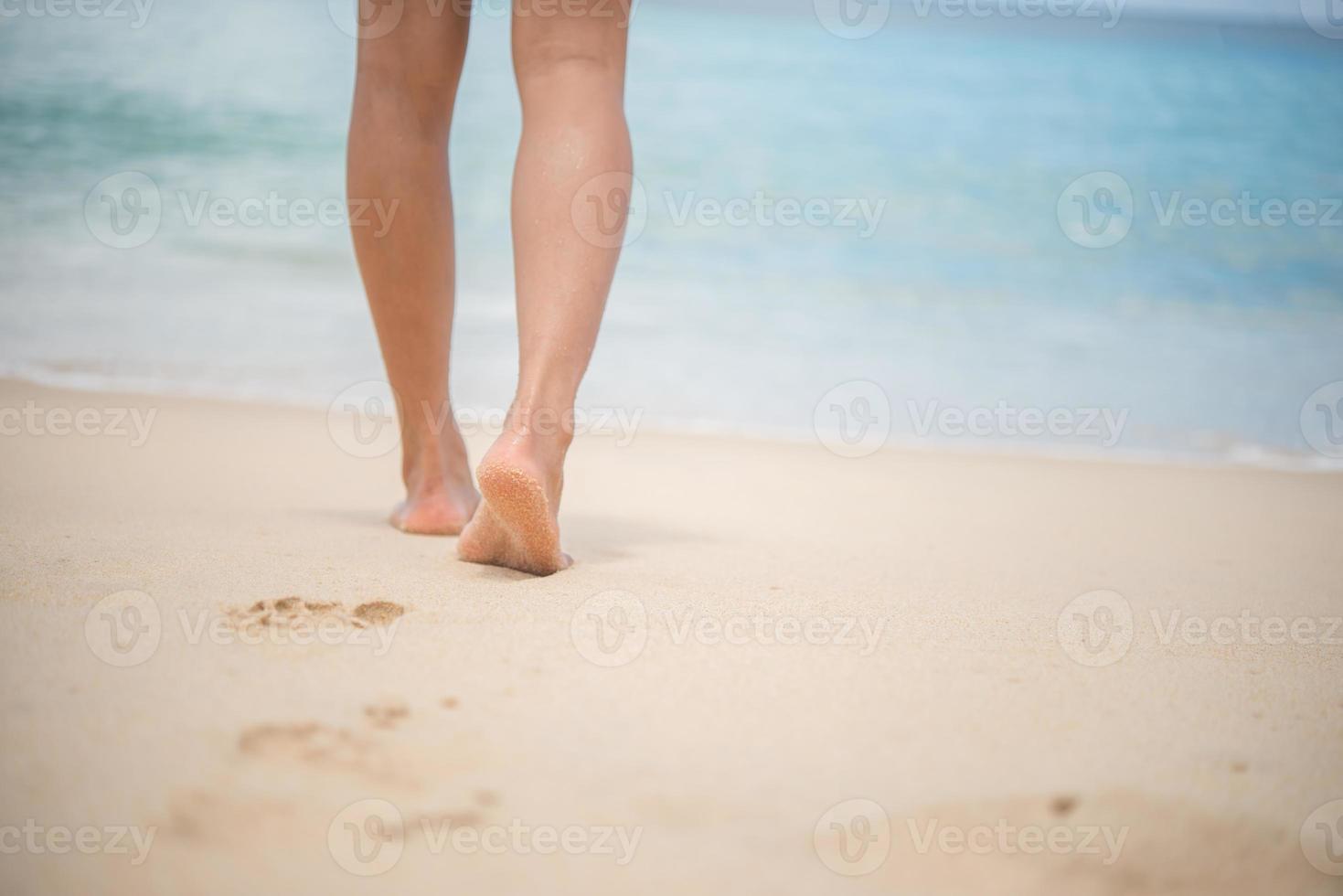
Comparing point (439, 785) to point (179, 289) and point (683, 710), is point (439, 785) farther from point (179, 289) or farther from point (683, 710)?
point (179, 289)

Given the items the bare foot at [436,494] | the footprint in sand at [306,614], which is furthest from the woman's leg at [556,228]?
the bare foot at [436,494]

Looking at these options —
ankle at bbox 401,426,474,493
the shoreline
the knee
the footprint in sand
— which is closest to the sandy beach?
the footprint in sand

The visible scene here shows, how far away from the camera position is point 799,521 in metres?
1.92

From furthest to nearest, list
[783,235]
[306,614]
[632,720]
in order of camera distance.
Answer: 1. [783,235]
2. [306,614]
3. [632,720]

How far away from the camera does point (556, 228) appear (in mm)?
1244

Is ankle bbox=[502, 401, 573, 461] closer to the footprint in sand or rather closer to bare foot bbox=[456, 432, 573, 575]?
bare foot bbox=[456, 432, 573, 575]

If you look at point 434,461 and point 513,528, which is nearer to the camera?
point 513,528

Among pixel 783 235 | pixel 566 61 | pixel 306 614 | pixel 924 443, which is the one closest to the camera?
pixel 306 614

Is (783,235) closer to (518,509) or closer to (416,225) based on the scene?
→ (416,225)

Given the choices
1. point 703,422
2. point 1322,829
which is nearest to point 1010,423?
point 703,422

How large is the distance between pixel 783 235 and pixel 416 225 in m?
4.52

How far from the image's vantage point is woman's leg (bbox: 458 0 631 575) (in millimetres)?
1211

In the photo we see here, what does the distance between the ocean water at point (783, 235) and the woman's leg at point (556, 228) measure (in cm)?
181

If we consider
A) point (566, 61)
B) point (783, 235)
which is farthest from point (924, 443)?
point (783, 235)
